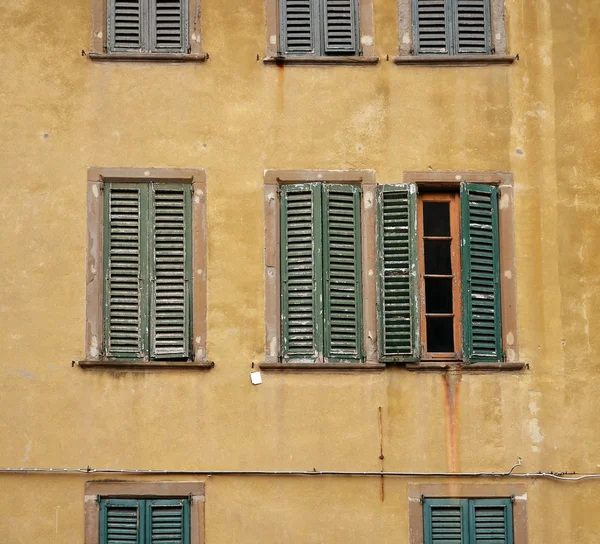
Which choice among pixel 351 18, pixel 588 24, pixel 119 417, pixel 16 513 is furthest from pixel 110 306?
pixel 588 24

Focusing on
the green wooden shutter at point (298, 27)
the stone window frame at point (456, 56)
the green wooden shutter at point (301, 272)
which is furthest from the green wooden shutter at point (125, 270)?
the stone window frame at point (456, 56)

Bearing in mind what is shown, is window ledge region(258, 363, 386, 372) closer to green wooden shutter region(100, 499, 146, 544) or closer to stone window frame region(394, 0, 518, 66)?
green wooden shutter region(100, 499, 146, 544)

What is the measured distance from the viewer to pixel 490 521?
1658 cm

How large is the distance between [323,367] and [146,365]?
5.37ft

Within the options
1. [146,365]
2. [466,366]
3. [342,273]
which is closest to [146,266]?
[146,365]

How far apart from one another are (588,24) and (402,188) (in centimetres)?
245

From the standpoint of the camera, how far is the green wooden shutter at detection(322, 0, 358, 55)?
17422 mm

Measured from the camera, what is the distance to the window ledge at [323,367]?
16.7m

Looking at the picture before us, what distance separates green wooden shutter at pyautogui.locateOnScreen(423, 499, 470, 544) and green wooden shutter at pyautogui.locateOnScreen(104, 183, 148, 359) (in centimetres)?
303

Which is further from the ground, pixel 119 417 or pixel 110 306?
pixel 110 306

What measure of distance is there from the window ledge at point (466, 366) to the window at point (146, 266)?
6.58 ft

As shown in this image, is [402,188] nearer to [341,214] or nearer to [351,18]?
[341,214]

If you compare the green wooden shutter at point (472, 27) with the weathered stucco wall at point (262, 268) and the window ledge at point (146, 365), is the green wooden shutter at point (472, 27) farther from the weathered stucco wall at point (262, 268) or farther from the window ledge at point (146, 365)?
the window ledge at point (146, 365)

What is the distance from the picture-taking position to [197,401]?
1662 centimetres
